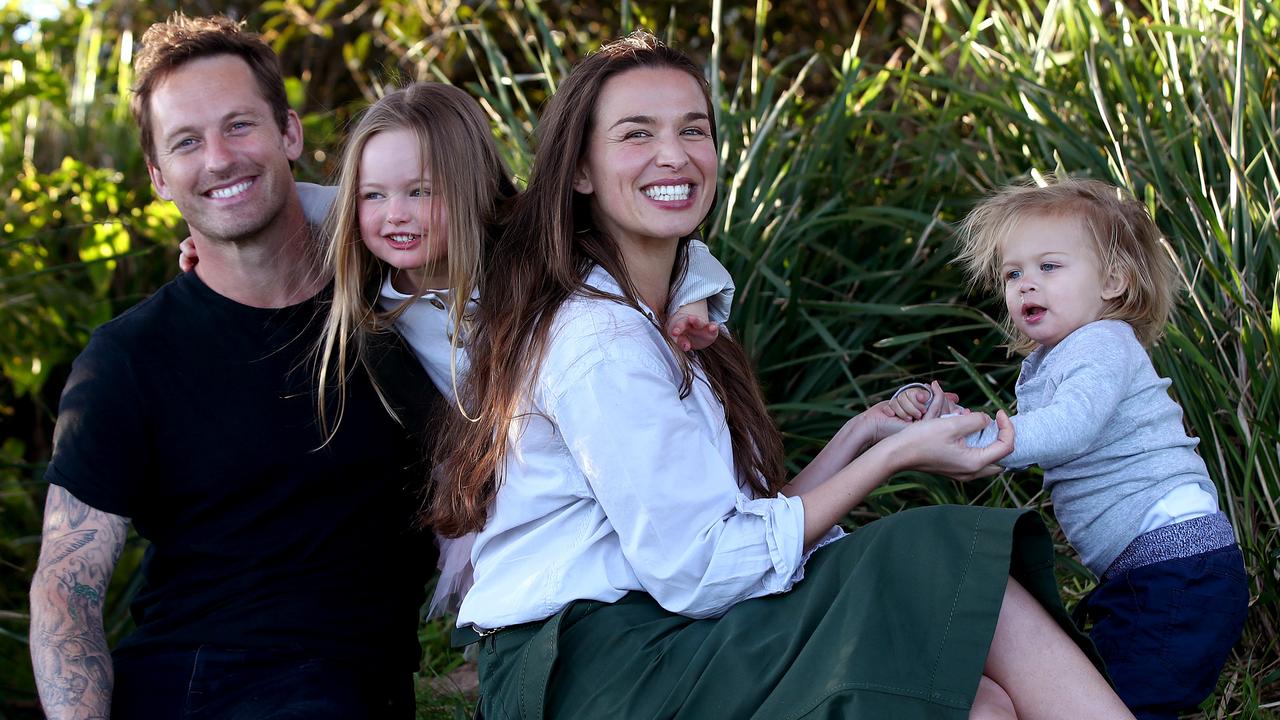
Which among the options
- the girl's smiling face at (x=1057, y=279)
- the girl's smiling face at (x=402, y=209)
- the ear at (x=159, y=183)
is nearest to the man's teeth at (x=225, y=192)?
the ear at (x=159, y=183)

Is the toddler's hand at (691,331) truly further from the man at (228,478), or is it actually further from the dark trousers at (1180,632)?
the dark trousers at (1180,632)

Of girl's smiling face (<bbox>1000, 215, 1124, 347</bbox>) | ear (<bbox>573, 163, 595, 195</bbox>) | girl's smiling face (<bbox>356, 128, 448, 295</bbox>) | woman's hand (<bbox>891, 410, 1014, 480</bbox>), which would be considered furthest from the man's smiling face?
girl's smiling face (<bbox>1000, 215, 1124, 347</bbox>)

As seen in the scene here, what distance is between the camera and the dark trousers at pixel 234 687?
8.38 feet

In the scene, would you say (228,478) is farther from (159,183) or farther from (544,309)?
(544,309)

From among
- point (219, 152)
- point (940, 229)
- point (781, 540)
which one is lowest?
point (781, 540)

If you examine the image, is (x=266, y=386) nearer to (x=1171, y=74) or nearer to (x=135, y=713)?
(x=135, y=713)

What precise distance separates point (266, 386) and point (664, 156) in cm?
103

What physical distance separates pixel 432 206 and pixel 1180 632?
1645 mm

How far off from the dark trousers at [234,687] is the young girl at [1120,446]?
1.40 meters

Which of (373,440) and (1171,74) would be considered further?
(1171,74)

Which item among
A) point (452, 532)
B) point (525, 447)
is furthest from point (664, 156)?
point (452, 532)

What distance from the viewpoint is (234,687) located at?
2.59 meters

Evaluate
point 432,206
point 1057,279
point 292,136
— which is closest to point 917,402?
point 1057,279

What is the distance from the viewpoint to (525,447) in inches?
88.4
